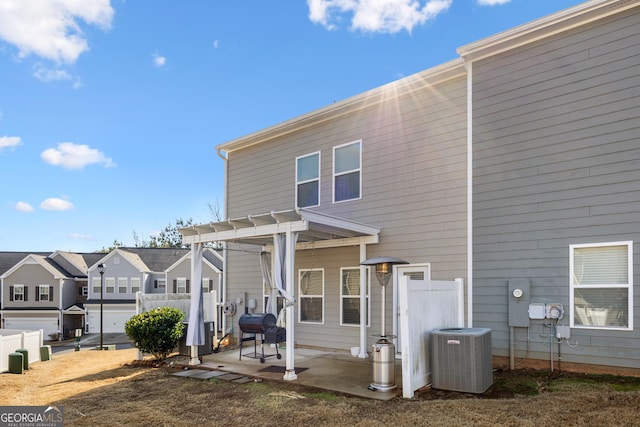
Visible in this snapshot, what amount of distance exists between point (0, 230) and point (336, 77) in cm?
3069

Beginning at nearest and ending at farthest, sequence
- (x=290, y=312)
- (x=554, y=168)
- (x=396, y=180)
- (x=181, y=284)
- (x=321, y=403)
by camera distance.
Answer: (x=321, y=403)
(x=554, y=168)
(x=290, y=312)
(x=396, y=180)
(x=181, y=284)

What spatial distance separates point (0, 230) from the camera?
1299 inches

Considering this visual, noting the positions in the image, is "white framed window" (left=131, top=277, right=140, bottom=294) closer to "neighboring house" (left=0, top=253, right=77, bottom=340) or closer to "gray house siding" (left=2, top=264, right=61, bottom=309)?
"neighboring house" (left=0, top=253, right=77, bottom=340)

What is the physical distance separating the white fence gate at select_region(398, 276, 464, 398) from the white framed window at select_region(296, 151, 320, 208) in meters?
4.44

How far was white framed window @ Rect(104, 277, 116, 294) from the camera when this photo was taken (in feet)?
109

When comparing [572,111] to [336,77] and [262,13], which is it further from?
[336,77]

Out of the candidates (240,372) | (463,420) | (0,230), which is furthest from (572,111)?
(0,230)

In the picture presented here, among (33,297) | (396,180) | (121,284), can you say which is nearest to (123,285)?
(121,284)

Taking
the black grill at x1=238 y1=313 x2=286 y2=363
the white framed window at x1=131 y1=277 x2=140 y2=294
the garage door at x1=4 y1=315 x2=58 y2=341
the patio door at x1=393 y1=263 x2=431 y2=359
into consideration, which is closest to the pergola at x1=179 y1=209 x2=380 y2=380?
the patio door at x1=393 y1=263 x2=431 y2=359

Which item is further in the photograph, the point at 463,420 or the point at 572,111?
the point at 572,111

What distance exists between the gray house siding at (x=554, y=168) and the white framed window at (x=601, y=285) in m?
0.10

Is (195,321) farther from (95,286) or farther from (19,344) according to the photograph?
(95,286)

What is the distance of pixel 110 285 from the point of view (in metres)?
33.3

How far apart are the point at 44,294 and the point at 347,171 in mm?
31846
